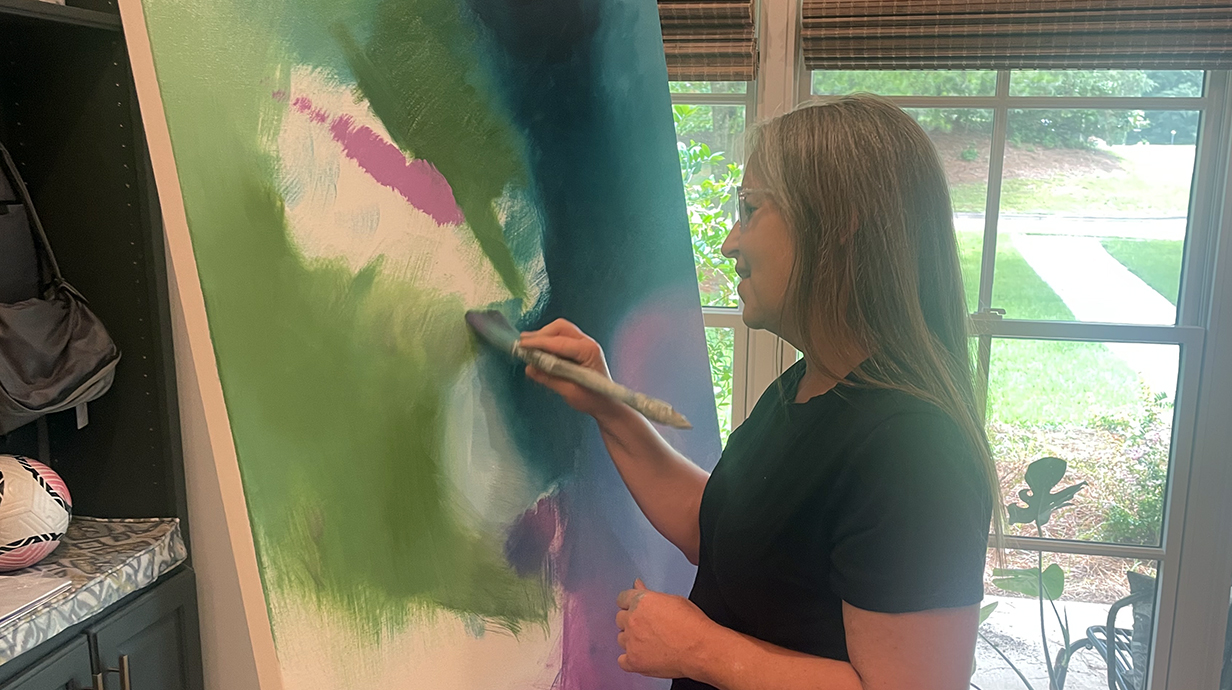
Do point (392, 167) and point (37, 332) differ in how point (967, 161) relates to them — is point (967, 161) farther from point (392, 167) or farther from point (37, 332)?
point (37, 332)

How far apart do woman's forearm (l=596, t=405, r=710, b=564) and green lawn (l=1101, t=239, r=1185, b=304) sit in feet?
4.44

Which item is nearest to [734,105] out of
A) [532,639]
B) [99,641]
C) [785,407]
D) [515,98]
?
[515,98]

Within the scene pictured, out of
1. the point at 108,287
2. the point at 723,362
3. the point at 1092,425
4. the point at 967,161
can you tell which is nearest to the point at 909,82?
the point at 967,161

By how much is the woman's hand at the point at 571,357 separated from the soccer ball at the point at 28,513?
1.03 meters

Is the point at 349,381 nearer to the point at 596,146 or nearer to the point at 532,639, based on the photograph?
the point at 532,639

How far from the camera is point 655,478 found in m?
1.04

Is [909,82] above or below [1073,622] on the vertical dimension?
above

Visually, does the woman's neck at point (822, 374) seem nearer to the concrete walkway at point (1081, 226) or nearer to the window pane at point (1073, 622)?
the concrete walkway at point (1081, 226)

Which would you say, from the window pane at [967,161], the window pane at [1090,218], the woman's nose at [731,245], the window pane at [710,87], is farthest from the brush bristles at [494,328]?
the window pane at [1090,218]

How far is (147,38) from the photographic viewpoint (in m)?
0.61

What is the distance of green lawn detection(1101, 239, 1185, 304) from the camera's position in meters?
1.82

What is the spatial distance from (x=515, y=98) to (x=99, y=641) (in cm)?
122

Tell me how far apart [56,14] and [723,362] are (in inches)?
57.7

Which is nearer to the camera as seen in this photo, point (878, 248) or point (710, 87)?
point (878, 248)
